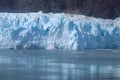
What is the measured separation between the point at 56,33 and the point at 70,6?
193 inches

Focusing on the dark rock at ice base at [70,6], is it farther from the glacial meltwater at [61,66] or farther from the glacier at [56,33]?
the glacial meltwater at [61,66]

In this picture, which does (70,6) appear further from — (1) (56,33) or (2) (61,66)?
(2) (61,66)

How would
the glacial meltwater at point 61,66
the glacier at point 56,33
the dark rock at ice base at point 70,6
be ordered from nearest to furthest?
the glacial meltwater at point 61,66 < the glacier at point 56,33 < the dark rock at ice base at point 70,6

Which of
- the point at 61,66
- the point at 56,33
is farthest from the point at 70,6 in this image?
the point at 61,66

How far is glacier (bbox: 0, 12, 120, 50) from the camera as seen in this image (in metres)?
17.9

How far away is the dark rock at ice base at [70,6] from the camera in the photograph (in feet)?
73.2

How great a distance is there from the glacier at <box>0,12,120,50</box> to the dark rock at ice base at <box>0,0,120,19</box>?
3.64 meters

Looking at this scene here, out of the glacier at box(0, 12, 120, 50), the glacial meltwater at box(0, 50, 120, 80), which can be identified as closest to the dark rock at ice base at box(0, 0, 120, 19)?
the glacier at box(0, 12, 120, 50)

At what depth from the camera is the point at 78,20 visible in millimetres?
18547

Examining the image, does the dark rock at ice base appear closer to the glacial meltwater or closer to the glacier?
the glacier

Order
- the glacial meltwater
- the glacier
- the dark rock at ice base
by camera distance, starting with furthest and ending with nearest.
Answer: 1. the dark rock at ice base
2. the glacier
3. the glacial meltwater

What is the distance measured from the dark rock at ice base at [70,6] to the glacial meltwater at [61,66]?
264 inches

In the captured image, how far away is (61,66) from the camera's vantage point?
12.5 metres

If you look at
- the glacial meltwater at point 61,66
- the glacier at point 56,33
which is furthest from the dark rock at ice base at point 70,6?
the glacial meltwater at point 61,66
